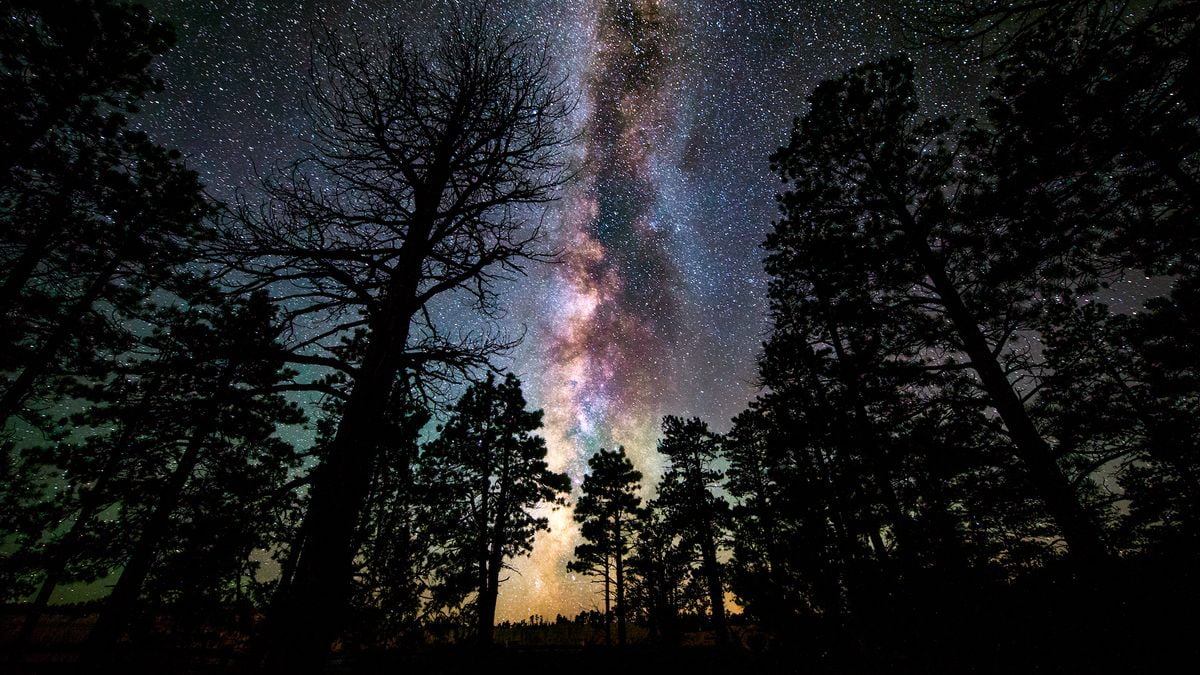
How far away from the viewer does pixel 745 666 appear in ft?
30.4

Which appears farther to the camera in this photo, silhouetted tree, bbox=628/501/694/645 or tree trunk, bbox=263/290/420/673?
silhouetted tree, bbox=628/501/694/645

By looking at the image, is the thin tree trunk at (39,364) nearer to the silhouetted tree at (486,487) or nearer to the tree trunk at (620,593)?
the silhouetted tree at (486,487)

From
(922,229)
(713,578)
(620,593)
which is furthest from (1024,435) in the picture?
(620,593)

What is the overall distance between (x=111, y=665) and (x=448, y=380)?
646 inches

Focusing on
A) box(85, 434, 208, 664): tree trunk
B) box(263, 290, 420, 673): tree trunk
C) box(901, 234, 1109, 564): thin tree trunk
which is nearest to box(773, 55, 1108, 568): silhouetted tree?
box(901, 234, 1109, 564): thin tree trunk

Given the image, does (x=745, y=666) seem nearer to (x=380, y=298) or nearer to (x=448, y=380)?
(x=448, y=380)

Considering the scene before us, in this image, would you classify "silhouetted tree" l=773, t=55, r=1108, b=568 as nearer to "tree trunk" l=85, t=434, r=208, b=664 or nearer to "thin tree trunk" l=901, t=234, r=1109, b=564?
"thin tree trunk" l=901, t=234, r=1109, b=564

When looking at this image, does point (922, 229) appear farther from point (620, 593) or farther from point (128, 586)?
point (620, 593)

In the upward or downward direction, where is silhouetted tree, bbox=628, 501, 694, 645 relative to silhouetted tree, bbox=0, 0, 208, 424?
downward

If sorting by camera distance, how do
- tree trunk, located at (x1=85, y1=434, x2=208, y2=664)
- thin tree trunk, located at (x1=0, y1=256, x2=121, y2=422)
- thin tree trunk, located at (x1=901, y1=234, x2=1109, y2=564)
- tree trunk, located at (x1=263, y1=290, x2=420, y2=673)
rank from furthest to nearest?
thin tree trunk, located at (x1=0, y1=256, x2=121, y2=422) → tree trunk, located at (x1=85, y1=434, x2=208, y2=664) → thin tree trunk, located at (x1=901, y1=234, x2=1109, y2=564) → tree trunk, located at (x1=263, y1=290, x2=420, y2=673)

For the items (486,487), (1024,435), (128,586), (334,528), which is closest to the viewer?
(334,528)

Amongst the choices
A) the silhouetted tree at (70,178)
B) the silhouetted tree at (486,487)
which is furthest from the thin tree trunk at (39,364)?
the silhouetted tree at (486,487)

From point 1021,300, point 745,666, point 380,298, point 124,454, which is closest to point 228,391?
point 380,298

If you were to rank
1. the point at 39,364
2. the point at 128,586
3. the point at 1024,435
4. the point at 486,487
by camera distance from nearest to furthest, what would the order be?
the point at 1024,435 → the point at 128,586 → the point at 39,364 → the point at 486,487
